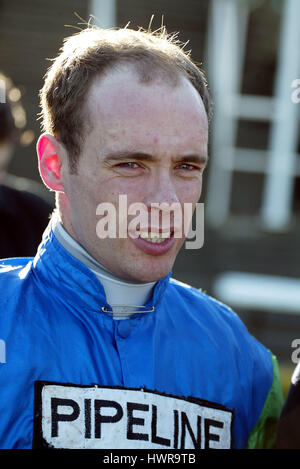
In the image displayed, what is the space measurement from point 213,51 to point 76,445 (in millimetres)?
5035

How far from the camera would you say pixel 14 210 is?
317 cm

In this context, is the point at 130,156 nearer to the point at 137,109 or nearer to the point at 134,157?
the point at 134,157

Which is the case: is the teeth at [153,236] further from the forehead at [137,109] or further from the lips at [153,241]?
the forehead at [137,109]

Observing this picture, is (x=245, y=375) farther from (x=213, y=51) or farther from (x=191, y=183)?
(x=213, y=51)

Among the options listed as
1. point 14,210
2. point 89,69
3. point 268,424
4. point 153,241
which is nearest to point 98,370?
point 153,241

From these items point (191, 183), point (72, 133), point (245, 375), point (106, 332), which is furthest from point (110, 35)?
point (245, 375)

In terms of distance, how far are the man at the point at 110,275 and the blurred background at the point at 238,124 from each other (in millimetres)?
4085

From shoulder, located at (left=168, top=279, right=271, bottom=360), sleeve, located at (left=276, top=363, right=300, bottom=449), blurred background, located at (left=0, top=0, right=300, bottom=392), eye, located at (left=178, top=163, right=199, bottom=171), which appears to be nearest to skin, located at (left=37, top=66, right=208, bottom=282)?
eye, located at (left=178, top=163, right=199, bottom=171)

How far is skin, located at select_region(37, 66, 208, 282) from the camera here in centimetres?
168

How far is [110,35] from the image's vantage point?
187 centimetres

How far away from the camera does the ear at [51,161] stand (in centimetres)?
184

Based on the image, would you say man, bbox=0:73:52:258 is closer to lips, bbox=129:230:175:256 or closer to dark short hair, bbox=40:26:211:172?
dark short hair, bbox=40:26:211:172

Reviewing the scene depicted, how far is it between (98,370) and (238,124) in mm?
5203

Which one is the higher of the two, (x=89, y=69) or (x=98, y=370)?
(x=89, y=69)
